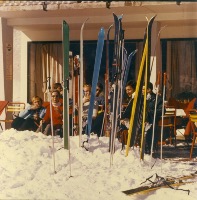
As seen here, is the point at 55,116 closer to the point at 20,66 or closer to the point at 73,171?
the point at 73,171

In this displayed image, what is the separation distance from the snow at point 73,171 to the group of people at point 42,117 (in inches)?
39.8

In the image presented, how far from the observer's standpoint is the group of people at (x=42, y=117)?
780cm

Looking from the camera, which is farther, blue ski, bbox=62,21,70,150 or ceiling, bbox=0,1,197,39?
ceiling, bbox=0,1,197,39

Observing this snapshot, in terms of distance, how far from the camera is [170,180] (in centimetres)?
555

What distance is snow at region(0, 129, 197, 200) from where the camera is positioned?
16.9 ft

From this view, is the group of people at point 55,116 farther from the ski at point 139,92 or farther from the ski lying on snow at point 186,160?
the ski at point 139,92

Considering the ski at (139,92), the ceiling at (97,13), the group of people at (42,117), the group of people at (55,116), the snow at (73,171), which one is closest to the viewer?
the snow at (73,171)

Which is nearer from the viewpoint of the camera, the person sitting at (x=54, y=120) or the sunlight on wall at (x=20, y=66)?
the person sitting at (x=54, y=120)

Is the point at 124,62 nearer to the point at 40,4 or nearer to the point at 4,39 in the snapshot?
the point at 40,4

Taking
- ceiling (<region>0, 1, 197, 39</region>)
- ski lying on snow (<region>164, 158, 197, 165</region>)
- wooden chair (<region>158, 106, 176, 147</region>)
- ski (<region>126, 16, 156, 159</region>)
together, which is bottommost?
ski lying on snow (<region>164, 158, 197, 165</region>)

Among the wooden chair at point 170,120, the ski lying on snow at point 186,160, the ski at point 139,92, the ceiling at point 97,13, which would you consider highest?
the ceiling at point 97,13

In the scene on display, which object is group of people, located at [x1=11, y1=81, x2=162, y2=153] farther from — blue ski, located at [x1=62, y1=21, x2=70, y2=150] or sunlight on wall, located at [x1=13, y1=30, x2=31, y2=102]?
sunlight on wall, located at [x1=13, y1=30, x2=31, y2=102]

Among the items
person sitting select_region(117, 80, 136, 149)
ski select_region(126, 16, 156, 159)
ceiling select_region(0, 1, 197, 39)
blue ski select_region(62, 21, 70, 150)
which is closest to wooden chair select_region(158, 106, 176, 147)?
person sitting select_region(117, 80, 136, 149)

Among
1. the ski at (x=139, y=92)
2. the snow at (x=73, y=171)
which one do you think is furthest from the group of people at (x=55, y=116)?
the ski at (x=139, y=92)
